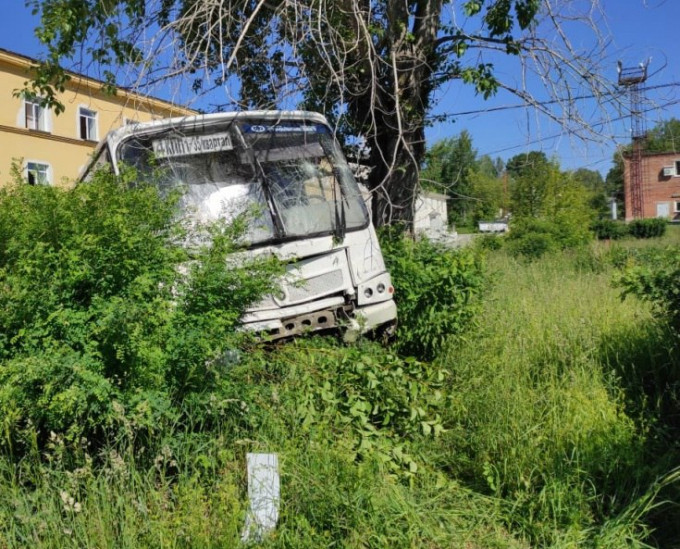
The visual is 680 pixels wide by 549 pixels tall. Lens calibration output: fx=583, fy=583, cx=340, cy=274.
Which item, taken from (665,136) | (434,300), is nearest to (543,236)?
(665,136)

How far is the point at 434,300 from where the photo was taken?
18.1 feet

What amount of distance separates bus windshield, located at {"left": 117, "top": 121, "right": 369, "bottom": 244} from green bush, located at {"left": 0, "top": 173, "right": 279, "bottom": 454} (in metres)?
1.47

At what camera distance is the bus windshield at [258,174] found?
5.16 metres

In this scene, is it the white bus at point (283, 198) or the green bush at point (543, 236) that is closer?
the white bus at point (283, 198)

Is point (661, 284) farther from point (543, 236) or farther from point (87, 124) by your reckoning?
point (87, 124)

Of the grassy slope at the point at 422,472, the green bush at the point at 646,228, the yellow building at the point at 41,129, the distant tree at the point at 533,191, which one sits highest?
the yellow building at the point at 41,129

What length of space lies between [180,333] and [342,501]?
1.29m

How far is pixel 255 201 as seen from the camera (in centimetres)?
521

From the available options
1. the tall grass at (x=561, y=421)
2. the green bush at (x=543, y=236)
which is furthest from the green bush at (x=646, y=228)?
the tall grass at (x=561, y=421)

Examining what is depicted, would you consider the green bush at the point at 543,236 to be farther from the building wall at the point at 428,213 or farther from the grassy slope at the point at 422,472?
the grassy slope at the point at 422,472

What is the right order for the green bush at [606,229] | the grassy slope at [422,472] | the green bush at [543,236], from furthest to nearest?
the green bush at [606,229] < the green bush at [543,236] < the grassy slope at [422,472]

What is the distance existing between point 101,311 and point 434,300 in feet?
10.6

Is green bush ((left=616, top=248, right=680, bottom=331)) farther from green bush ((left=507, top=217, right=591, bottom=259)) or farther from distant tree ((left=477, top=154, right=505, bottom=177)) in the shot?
green bush ((left=507, top=217, right=591, bottom=259))

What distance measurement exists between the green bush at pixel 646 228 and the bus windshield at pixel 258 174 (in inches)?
1361
